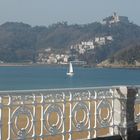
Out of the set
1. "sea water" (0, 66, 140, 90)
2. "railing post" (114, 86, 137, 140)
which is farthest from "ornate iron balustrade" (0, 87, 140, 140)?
"sea water" (0, 66, 140, 90)

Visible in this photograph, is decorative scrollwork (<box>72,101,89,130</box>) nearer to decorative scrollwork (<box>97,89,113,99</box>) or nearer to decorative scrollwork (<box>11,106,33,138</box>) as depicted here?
decorative scrollwork (<box>97,89,113,99</box>)

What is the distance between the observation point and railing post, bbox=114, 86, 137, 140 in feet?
34.7

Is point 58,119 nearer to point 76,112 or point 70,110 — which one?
point 70,110

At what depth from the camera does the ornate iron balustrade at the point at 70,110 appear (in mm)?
8766

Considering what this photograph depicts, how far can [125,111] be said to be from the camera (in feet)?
34.9

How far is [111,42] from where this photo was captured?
19875 centimetres

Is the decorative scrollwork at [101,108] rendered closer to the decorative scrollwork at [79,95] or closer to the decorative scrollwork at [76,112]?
the decorative scrollwork at [76,112]

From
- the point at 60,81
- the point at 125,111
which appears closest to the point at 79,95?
the point at 125,111

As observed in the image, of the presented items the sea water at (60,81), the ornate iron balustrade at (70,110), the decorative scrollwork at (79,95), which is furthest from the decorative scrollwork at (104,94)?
the sea water at (60,81)

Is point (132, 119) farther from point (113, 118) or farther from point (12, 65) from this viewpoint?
point (12, 65)

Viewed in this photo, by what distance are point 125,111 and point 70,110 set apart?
1490mm

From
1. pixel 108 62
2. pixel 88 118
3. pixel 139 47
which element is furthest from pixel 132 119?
pixel 108 62

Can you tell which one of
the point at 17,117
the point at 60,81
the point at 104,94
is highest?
the point at 104,94

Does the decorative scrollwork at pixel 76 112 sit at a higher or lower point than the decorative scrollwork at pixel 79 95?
lower
